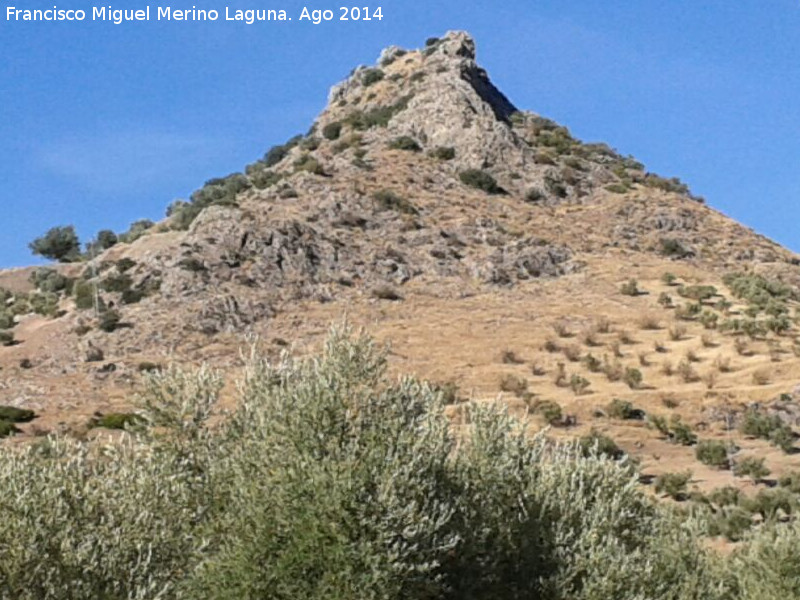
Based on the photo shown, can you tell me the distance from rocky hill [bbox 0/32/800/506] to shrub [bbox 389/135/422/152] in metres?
0.15

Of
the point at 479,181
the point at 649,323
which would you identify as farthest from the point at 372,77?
the point at 649,323

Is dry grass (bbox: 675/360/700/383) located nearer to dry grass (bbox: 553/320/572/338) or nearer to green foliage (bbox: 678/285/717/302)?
dry grass (bbox: 553/320/572/338)

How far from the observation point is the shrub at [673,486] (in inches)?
1410

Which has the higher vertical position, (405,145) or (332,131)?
(332,131)

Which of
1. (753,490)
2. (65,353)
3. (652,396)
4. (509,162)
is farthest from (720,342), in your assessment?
(65,353)

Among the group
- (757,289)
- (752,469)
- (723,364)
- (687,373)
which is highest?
(757,289)

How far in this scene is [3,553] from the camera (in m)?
13.1

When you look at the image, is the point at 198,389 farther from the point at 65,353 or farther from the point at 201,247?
the point at 201,247

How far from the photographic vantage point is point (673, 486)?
3591 cm

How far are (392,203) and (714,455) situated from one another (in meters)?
29.8

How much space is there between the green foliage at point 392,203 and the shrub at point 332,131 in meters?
15.7

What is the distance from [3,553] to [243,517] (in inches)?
131

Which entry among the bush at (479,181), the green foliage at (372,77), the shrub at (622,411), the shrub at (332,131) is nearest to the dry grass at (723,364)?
the shrub at (622,411)

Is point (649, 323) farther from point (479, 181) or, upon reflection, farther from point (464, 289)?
point (479, 181)
